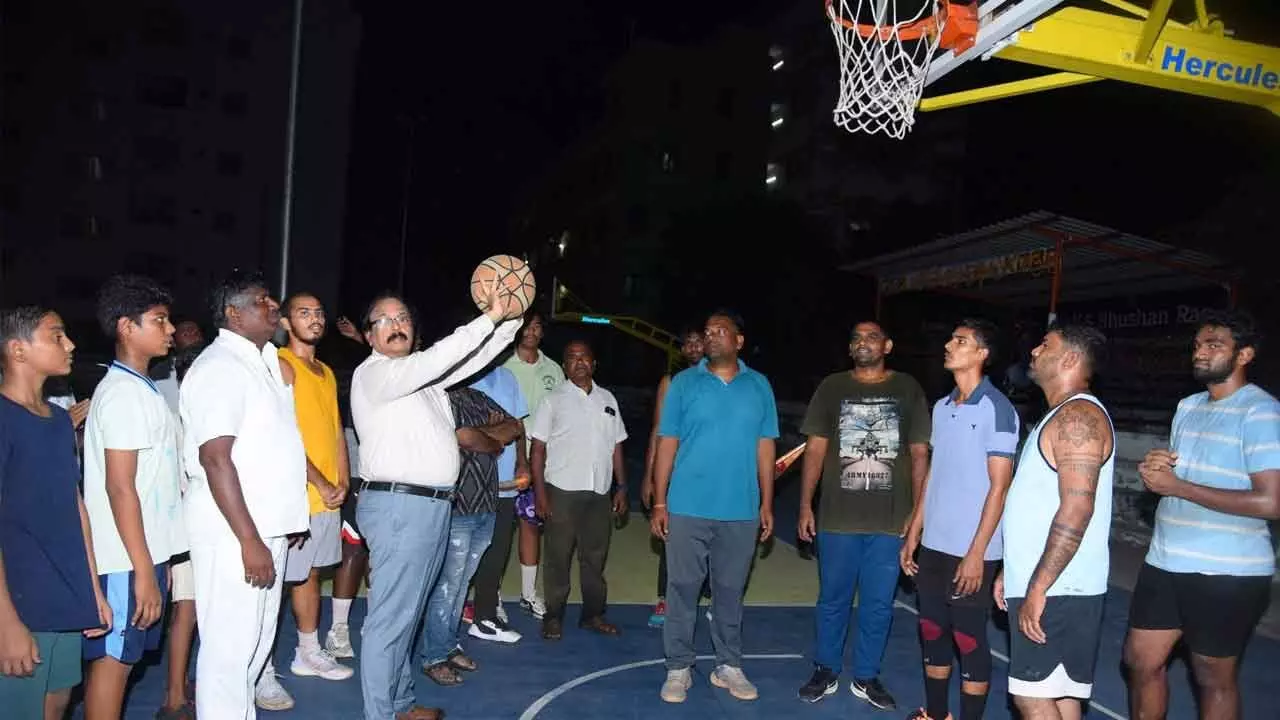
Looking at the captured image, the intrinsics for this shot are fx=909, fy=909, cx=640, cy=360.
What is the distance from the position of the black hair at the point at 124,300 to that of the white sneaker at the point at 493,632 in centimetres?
332

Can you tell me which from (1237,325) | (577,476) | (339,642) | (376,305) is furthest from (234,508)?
(1237,325)

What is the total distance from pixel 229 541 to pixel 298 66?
7.18 m

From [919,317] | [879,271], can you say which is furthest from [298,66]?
[919,317]

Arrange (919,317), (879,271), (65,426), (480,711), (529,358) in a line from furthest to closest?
1. (919,317)
2. (879,271)
3. (529,358)
4. (480,711)
5. (65,426)

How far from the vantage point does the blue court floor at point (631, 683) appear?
16.7ft

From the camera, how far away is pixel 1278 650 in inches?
264

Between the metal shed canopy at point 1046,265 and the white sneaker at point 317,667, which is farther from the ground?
the metal shed canopy at point 1046,265

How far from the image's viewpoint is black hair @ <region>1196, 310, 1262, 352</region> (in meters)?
4.29

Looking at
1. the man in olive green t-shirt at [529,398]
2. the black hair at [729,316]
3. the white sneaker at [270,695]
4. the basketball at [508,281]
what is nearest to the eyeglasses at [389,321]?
the basketball at [508,281]

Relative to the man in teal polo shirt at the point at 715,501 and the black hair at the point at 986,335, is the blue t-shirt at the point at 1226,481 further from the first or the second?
the man in teal polo shirt at the point at 715,501

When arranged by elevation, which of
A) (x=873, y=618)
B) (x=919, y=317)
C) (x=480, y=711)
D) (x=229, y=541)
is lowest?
(x=480, y=711)

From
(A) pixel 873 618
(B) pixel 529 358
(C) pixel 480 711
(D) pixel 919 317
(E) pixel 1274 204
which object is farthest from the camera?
(D) pixel 919 317

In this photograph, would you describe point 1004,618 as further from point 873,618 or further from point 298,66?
point 298,66

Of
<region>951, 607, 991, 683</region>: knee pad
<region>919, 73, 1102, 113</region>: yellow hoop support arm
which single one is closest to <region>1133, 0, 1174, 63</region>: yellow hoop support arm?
<region>919, 73, 1102, 113</region>: yellow hoop support arm
